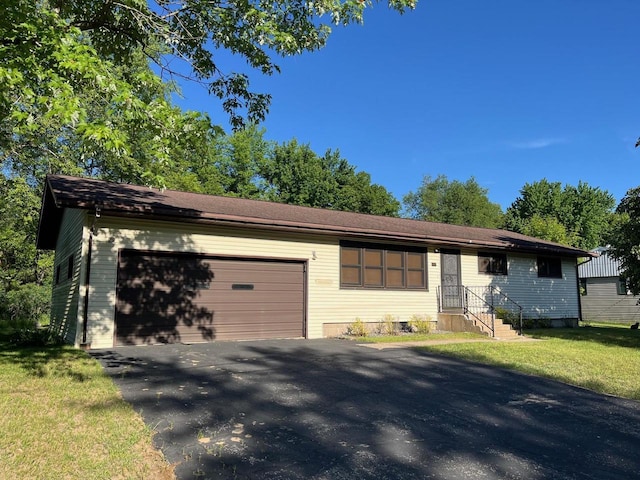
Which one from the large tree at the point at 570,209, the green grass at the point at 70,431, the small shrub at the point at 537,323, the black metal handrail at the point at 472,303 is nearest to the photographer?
the green grass at the point at 70,431

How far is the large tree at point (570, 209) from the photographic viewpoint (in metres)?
47.2

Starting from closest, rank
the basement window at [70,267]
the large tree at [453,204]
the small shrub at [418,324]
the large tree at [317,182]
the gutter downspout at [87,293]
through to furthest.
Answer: the gutter downspout at [87,293] → the basement window at [70,267] → the small shrub at [418,324] → the large tree at [317,182] → the large tree at [453,204]

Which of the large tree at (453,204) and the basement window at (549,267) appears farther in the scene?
the large tree at (453,204)

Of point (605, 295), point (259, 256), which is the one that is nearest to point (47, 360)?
point (259, 256)

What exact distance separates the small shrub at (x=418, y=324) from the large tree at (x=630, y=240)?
5686mm

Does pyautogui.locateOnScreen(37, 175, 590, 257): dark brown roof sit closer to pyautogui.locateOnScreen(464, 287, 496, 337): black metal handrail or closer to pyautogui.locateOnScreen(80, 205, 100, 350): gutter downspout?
pyautogui.locateOnScreen(80, 205, 100, 350): gutter downspout

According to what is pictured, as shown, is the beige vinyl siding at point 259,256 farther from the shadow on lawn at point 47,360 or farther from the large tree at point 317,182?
the large tree at point 317,182

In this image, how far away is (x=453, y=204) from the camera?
5672 centimetres

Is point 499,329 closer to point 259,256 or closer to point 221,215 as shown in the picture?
point 259,256

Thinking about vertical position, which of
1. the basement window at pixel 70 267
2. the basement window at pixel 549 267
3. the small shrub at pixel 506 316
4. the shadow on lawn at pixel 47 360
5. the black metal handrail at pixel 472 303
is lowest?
the shadow on lawn at pixel 47 360

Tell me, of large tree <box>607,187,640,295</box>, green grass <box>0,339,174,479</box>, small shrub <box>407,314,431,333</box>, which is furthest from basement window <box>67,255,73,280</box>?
large tree <box>607,187,640,295</box>

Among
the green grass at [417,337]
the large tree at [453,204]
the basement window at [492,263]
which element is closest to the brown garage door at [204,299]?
the green grass at [417,337]

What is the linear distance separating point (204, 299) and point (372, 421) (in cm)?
719

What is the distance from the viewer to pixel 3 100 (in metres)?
5.21
